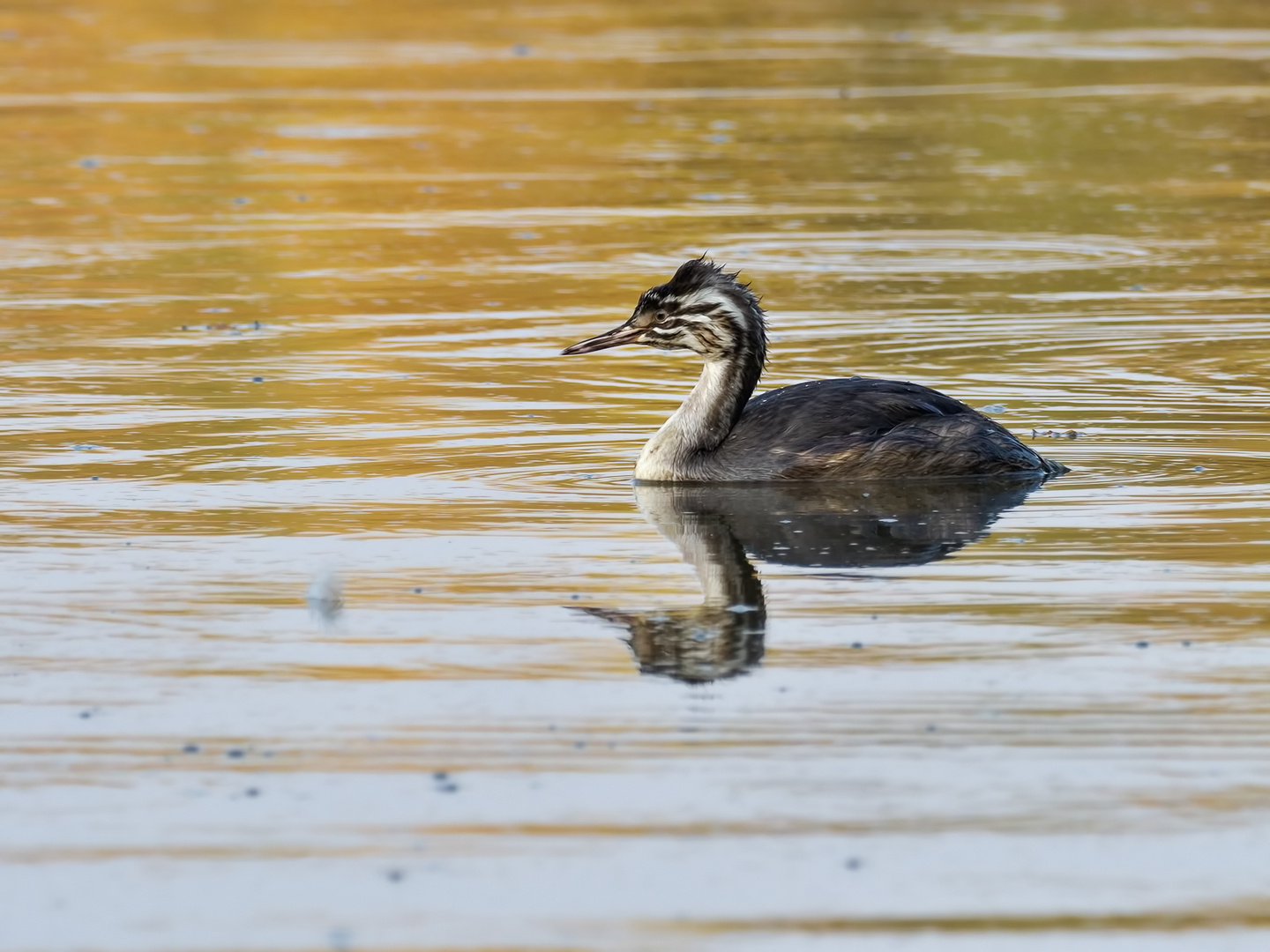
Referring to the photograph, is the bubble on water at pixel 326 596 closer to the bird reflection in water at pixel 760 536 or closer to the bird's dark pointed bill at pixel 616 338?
the bird reflection in water at pixel 760 536

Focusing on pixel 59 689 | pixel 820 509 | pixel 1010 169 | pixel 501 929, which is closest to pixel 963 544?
pixel 820 509

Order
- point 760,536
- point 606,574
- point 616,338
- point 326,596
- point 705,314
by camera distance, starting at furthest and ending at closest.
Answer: point 616,338 < point 705,314 < point 760,536 < point 606,574 < point 326,596

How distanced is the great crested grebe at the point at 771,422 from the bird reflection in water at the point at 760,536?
3.4 inches

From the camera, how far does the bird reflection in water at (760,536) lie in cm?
852

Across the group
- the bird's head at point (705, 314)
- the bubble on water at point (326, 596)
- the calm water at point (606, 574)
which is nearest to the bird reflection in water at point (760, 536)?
the calm water at point (606, 574)

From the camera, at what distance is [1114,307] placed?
16.6 metres

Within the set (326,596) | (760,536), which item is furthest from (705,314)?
(326,596)

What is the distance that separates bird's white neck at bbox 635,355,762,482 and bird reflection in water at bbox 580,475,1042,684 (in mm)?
100

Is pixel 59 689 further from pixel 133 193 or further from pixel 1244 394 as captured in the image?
pixel 133 193

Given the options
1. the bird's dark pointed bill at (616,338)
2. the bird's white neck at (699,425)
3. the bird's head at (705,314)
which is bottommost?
the bird's white neck at (699,425)

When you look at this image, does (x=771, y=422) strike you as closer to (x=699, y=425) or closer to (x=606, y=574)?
(x=699, y=425)

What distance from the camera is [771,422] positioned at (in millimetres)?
11812

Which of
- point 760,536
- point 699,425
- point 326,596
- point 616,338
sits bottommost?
point 699,425

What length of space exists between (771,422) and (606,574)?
7.82 ft
